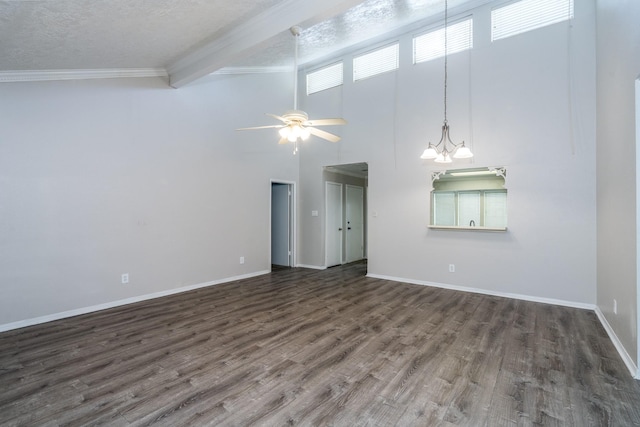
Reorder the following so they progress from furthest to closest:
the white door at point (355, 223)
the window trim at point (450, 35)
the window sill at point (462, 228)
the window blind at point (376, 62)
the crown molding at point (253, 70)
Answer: the white door at point (355, 223) < the window blind at point (376, 62) < the crown molding at point (253, 70) < the window trim at point (450, 35) < the window sill at point (462, 228)

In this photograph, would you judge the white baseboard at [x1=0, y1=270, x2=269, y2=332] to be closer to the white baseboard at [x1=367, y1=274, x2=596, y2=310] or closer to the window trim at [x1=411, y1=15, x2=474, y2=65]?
the white baseboard at [x1=367, y1=274, x2=596, y2=310]

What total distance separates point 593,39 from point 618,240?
9.09ft

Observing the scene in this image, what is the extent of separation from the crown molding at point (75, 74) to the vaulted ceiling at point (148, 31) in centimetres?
2

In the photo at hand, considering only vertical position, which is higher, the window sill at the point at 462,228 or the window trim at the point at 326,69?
the window trim at the point at 326,69

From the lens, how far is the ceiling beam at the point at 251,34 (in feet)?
9.55

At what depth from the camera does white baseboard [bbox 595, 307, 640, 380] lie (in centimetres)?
232

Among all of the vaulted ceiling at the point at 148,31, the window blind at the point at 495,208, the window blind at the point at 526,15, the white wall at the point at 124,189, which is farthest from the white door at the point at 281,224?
the window blind at the point at 526,15

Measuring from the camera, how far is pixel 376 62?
227 inches

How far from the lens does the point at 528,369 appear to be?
2451 mm

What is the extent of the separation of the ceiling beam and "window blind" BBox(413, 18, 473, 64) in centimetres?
288

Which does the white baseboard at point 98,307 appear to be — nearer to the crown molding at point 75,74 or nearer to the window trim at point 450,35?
the crown molding at point 75,74

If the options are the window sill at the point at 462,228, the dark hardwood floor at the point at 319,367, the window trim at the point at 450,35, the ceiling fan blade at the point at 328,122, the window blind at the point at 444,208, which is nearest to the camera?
the dark hardwood floor at the point at 319,367

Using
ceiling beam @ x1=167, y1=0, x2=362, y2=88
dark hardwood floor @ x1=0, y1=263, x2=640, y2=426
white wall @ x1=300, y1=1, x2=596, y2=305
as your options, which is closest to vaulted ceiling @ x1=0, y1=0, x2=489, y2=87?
ceiling beam @ x1=167, y1=0, x2=362, y2=88

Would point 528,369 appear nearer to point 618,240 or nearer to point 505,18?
point 618,240
